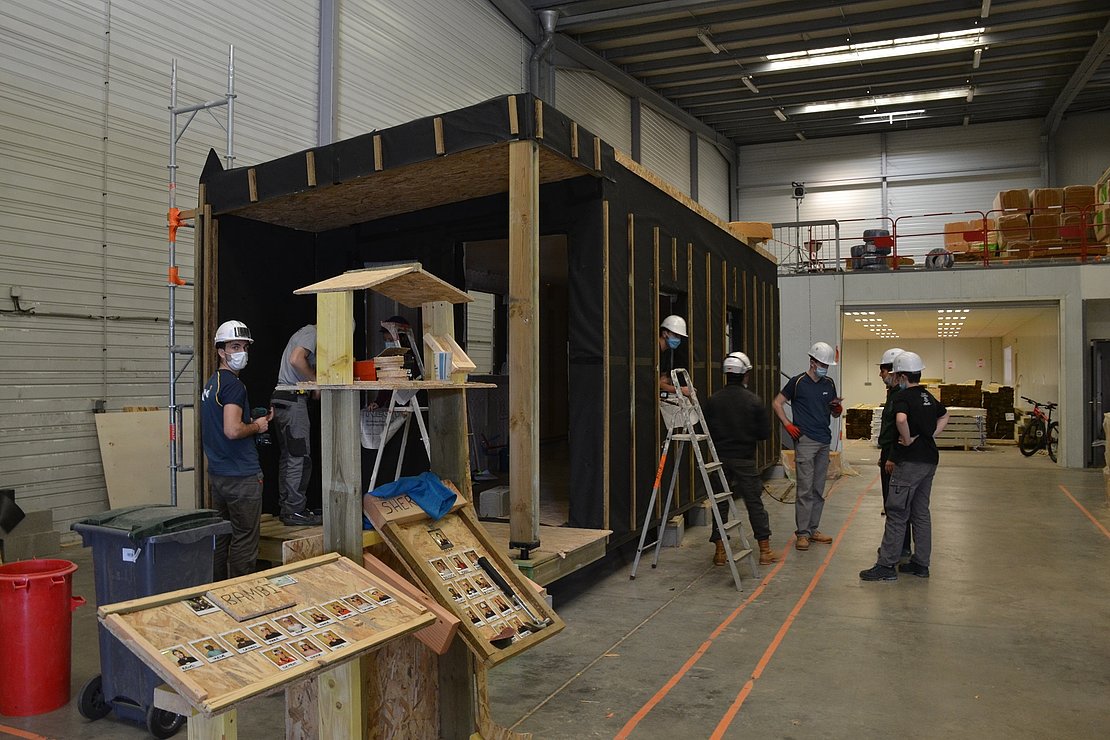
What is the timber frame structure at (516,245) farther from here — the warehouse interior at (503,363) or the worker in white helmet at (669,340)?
the worker in white helmet at (669,340)

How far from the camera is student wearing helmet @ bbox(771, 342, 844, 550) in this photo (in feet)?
28.3

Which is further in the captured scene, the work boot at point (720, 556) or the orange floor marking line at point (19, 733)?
the work boot at point (720, 556)

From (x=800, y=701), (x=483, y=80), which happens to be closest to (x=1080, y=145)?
(x=483, y=80)

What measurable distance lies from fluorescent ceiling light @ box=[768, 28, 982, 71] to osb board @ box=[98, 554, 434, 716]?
18.5 meters

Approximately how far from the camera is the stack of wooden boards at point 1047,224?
17203mm

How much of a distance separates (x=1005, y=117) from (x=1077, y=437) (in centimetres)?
1244

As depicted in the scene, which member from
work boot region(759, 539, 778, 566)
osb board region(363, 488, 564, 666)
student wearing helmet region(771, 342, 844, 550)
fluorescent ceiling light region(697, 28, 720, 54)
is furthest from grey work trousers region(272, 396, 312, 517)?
fluorescent ceiling light region(697, 28, 720, 54)

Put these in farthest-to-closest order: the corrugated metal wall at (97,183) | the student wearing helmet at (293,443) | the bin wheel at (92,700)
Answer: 1. the corrugated metal wall at (97,183)
2. the student wearing helmet at (293,443)
3. the bin wheel at (92,700)

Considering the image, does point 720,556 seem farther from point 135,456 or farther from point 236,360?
point 135,456

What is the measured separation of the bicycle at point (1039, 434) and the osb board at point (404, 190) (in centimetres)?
1519

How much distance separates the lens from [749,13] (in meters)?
16.8

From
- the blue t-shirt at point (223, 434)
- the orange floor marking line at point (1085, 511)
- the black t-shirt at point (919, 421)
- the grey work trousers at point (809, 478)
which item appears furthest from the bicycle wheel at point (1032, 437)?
the blue t-shirt at point (223, 434)

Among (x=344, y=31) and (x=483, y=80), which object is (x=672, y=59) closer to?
(x=483, y=80)

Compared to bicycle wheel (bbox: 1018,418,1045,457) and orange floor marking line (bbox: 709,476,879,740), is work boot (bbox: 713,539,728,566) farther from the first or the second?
bicycle wheel (bbox: 1018,418,1045,457)
